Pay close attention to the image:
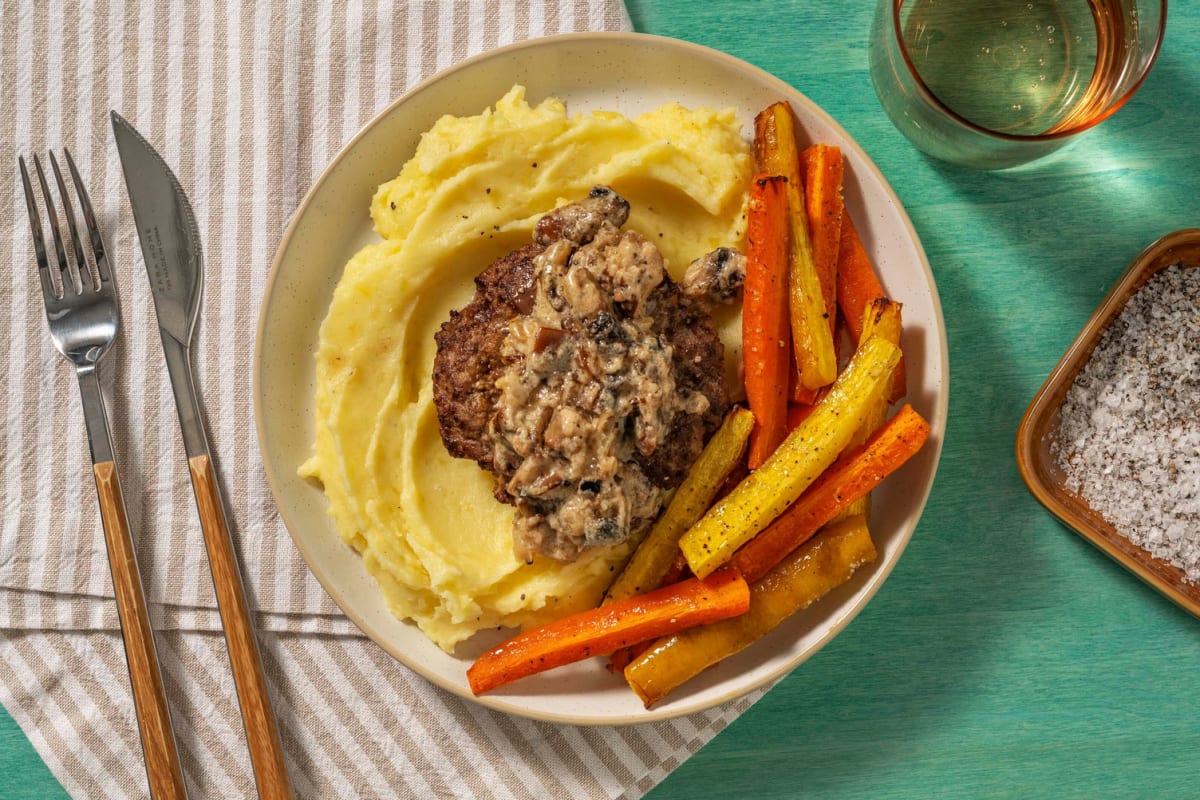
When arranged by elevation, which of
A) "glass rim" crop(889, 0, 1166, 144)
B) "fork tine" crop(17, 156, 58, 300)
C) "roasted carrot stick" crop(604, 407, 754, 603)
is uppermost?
"glass rim" crop(889, 0, 1166, 144)

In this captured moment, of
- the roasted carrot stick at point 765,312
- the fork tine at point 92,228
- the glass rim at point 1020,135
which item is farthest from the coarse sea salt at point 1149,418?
the fork tine at point 92,228

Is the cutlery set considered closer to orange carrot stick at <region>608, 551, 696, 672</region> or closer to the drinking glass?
orange carrot stick at <region>608, 551, 696, 672</region>

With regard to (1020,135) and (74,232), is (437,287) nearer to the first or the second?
(74,232)

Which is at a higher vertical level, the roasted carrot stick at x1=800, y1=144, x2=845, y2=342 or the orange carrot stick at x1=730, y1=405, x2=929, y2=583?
the roasted carrot stick at x1=800, y1=144, x2=845, y2=342

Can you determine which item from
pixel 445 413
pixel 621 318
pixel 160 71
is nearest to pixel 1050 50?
pixel 621 318

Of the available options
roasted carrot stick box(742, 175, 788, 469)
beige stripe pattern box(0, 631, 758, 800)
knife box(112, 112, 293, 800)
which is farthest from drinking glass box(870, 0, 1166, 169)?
knife box(112, 112, 293, 800)

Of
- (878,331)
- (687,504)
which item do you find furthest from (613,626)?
(878,331)

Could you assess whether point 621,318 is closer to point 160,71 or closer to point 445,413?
point 445,413
